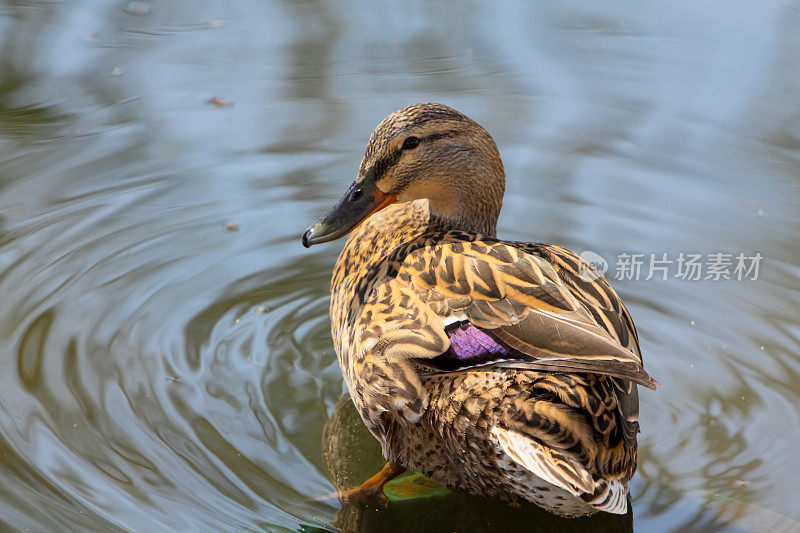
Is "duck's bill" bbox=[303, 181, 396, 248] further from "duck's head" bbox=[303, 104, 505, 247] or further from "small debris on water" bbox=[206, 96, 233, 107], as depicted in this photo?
"small debris on water" bbox=[206, 96, 233, 107]

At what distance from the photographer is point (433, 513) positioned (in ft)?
12.8

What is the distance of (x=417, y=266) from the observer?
388 centimetres

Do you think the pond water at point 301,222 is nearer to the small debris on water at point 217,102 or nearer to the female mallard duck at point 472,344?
the small debris on water at point 217,102

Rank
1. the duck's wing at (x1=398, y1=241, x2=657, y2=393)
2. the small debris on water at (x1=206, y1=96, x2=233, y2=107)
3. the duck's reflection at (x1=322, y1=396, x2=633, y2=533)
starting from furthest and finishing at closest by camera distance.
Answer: the small debris on water at (x1=206, y1=96, x2=233, y2=107)
the duck's reflection at (x1=322, y1=396, x2=633, y2=533)
the duck's wing at (x1=398, y1=241, x2=657, y2=393)

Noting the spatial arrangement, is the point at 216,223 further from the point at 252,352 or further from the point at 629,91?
the point at 629,91

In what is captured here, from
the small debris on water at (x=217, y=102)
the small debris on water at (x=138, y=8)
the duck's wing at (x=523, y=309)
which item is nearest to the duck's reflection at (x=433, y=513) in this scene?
the duck's wing at (x=523, y=309)

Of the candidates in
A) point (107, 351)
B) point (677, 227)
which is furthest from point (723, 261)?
point (107, 351)

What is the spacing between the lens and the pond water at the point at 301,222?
12.7ft

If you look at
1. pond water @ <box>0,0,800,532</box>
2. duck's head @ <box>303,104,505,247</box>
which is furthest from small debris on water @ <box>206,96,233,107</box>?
duck's head @ <box>303,104,505,247</box>

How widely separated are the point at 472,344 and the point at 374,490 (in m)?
0.85

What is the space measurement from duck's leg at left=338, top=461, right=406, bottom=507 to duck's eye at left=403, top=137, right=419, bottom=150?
1.33 meters

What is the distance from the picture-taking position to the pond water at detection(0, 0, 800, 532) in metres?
3.86

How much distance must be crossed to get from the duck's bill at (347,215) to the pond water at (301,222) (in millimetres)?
566

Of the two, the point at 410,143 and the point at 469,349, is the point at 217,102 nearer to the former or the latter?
the point at 410,143
